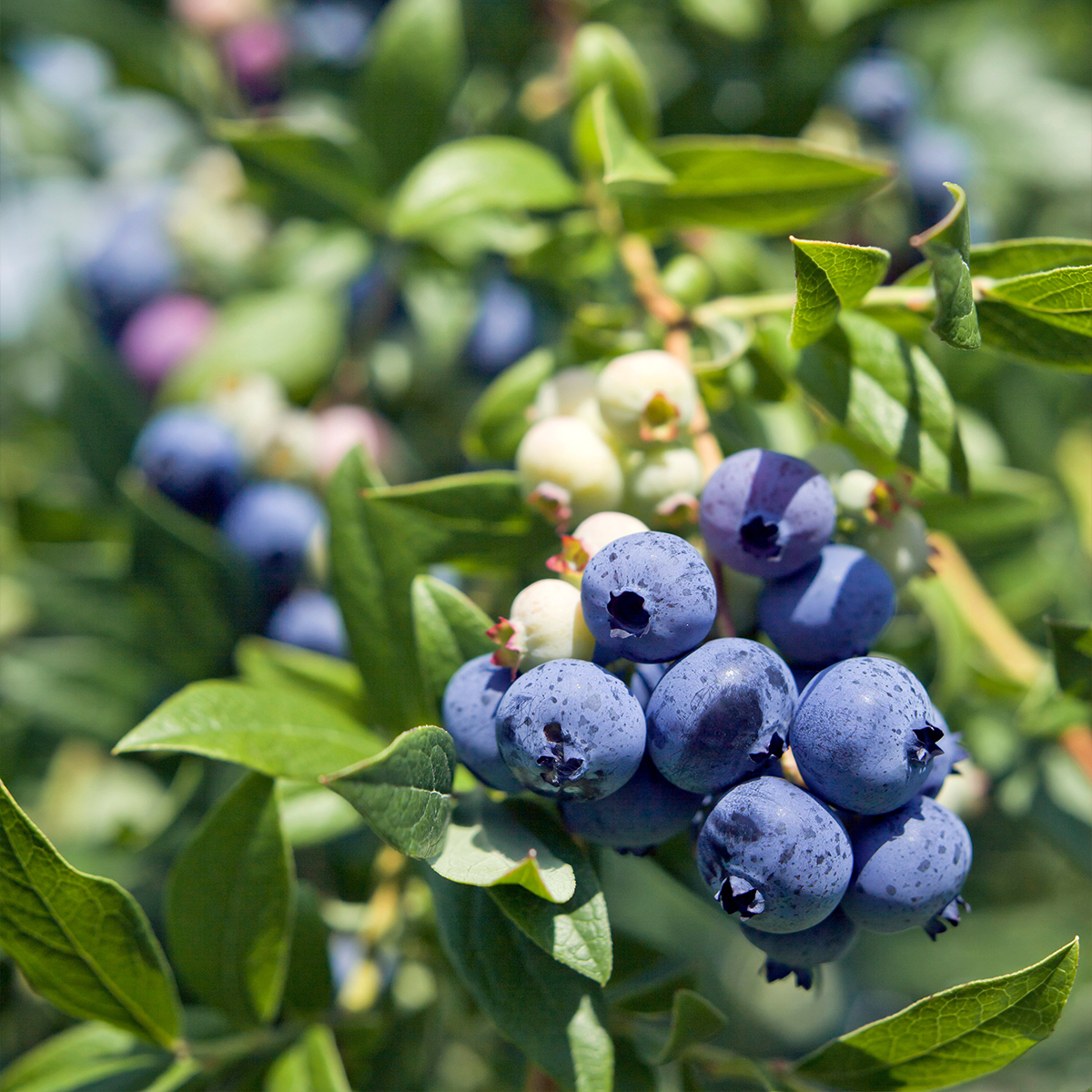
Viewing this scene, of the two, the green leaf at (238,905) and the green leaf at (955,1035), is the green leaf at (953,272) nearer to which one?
the green leaf at (955,1035)

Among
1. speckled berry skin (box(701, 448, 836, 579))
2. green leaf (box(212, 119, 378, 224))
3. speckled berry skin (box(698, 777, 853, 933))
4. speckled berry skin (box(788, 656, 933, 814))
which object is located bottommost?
speckled berry skin (box(698, 777, 853, 933))

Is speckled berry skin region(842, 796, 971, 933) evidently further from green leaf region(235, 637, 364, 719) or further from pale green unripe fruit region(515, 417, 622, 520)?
green leaf region(235, 637, 364, 719)

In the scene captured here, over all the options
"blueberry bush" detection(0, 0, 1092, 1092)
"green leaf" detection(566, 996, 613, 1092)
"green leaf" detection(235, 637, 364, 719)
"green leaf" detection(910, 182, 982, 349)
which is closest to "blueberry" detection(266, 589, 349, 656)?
"blueberry bush" detection(0, 0, 1092, 1092)

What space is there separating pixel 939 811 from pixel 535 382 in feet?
2.45

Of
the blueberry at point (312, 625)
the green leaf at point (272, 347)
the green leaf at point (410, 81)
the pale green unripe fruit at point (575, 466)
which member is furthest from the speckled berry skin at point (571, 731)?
the green leaf at point (410, 81)

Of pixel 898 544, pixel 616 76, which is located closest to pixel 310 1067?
pixel 898 544

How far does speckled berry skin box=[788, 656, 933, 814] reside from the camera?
0.82 metres

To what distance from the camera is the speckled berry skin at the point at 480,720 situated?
36.1 inches

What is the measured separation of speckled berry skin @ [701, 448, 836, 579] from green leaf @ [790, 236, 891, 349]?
0.43 ft

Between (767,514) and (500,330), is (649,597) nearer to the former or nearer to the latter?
(767,514)

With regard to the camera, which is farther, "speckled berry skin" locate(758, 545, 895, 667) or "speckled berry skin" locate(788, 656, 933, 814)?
"speckled berry skin" locate(758, 545, 895, 667)

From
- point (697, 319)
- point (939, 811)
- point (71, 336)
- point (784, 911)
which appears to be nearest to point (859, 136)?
point (697, 319)

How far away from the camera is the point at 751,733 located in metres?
0.83

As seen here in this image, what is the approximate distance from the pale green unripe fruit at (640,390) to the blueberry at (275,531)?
61 centimetres
